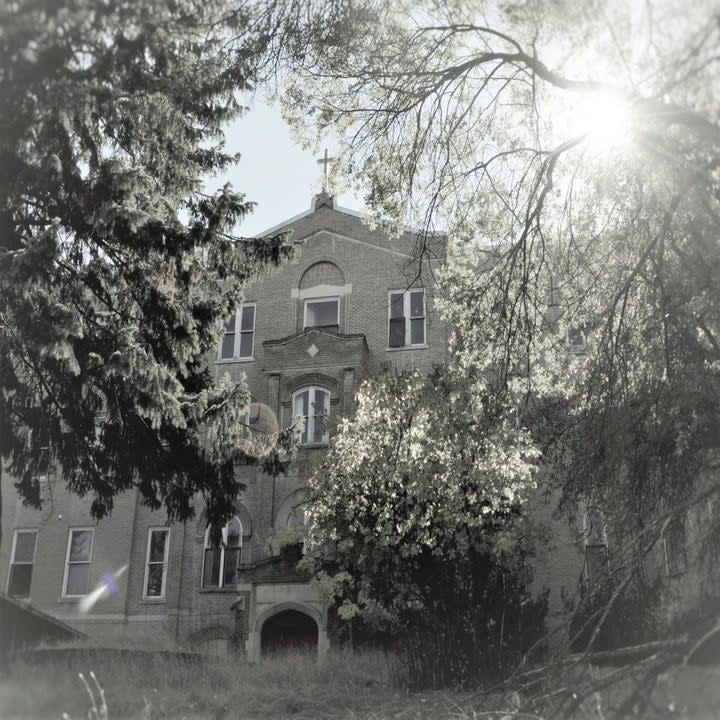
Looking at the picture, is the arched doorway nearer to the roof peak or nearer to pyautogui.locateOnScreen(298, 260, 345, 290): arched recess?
pyautogui.locateOnScreen(298, 260, 345, 290): arched recess

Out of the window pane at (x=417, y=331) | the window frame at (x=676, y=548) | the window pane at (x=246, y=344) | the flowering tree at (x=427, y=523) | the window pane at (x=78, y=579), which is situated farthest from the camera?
the window pane at (x=246, y=344)

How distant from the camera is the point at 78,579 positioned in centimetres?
2720

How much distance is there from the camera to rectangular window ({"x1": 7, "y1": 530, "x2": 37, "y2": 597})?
27625mm

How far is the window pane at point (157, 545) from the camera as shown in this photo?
2680 centimetres

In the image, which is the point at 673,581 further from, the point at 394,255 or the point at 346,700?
the point at 394,255

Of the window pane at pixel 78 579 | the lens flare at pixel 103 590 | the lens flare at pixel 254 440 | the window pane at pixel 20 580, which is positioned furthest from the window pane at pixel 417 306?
the window pane at pixel 20 580

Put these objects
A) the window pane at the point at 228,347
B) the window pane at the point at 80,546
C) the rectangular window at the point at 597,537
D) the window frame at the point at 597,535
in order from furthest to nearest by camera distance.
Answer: the window pane at the point at 228,347 → the window pane at the point at 80,546 → the window frame at the point at 597,535 → the rectangular window at the point at 597,537

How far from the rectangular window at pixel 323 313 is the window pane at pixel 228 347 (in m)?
2.55

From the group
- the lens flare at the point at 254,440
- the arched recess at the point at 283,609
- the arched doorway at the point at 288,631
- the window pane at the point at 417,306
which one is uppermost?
the window pane at the point at 417,306

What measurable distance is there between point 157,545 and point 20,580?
4827mm

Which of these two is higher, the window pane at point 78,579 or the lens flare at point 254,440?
the lens flare at point 254,440

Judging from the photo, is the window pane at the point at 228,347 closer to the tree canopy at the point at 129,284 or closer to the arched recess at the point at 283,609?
the arched recess at the point at 283,609

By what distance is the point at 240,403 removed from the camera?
552 inches

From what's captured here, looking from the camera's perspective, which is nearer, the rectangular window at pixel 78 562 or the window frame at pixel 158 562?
the window frame at pixel 158 562
